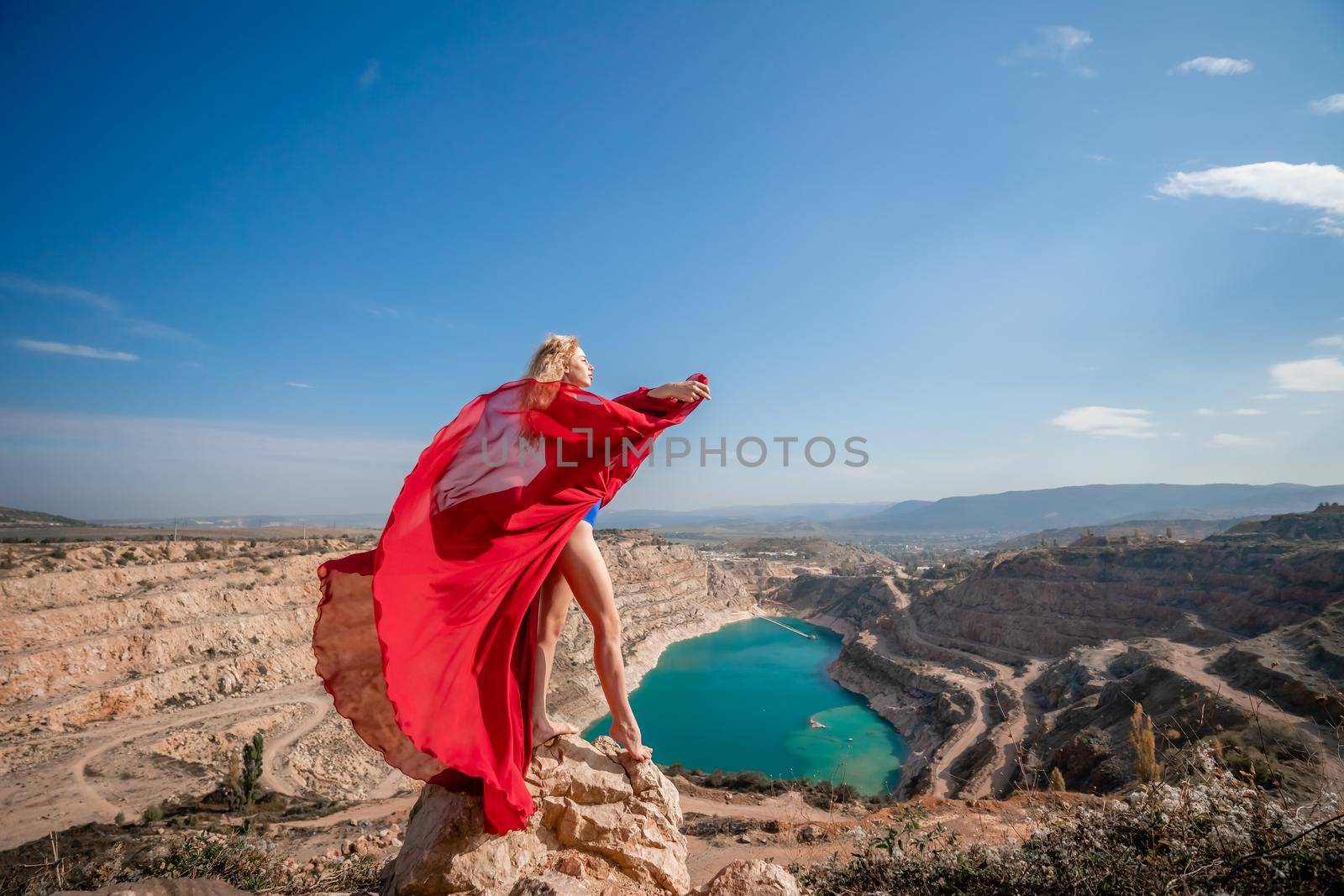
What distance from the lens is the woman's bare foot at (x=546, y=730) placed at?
310 cm

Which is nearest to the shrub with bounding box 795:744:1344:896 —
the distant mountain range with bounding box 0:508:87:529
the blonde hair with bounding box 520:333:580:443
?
the blonde hair with bounding box 520:333:580:443

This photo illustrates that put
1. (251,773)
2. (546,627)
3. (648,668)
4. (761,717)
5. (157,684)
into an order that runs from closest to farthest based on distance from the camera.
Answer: (546,627), (251,773), (157,684), (761,717), (648,668)

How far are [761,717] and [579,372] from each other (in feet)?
118

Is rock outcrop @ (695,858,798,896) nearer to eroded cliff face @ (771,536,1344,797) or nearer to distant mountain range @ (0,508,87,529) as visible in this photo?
eroded cliff face @ (771,536,1344,797)

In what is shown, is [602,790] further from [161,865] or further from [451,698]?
[161,865]

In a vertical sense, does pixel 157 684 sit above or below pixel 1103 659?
above

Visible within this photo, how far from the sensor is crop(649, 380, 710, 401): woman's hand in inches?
119

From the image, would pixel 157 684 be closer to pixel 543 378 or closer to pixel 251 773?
pixel 251 773

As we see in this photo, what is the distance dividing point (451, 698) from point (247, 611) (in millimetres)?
28895

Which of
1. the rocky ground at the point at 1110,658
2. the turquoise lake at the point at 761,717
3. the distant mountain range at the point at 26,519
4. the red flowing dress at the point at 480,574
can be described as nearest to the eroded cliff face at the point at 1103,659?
the rocky ground at the point at 1110,658

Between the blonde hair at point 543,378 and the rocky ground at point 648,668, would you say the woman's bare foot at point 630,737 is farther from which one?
the blonde hair at point 543,378

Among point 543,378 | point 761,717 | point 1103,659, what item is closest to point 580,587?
point 543,378

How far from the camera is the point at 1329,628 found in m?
22.8

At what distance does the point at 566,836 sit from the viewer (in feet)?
9.81
